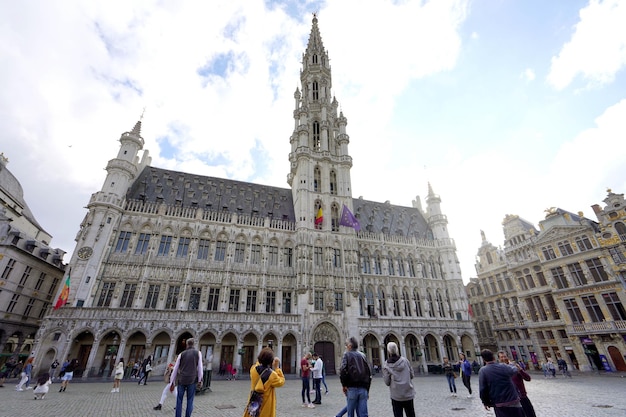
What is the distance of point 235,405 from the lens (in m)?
12.2

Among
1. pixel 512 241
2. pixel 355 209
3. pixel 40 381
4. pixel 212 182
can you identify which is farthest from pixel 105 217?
pixel 512 241

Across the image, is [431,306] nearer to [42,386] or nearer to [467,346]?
[467,346]

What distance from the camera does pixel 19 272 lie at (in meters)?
29.9

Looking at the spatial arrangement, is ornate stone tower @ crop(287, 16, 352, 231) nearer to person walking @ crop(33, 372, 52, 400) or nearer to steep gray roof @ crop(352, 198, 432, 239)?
steep gray roof @ crop(352, 198, 432, 239)

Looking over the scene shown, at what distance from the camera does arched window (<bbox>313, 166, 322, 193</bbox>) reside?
4041cm

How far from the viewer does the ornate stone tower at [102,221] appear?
26.7 meters

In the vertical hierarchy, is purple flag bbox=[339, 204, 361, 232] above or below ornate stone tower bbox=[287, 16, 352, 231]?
below

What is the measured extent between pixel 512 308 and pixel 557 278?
7.56 meters

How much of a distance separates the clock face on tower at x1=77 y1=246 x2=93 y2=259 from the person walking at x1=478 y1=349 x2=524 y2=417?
33.3 metres

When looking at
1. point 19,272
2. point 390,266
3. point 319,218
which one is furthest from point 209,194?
point 390,266

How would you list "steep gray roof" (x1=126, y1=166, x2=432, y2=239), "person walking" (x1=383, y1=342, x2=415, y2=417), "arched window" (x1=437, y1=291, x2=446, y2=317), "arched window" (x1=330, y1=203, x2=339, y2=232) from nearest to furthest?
1. "person walking" (x1=383, y1=342, x2=415, y2=417)
2. "steep gray roof" (x1=126, y1=166, x2=432, y2=239)
3. "arched window" (x1=330, y1=203, x2=339, y2=232)
4. "arched window" (x1=437, y1=291, x2=446, y2=317)

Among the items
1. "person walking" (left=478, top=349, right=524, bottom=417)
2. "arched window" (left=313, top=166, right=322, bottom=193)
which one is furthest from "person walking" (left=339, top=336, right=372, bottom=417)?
"arched window" (left=313, top=166, right=322, bottom=193)

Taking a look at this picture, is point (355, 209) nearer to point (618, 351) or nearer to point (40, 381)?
point (618, 351)

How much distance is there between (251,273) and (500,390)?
29.2 metres
